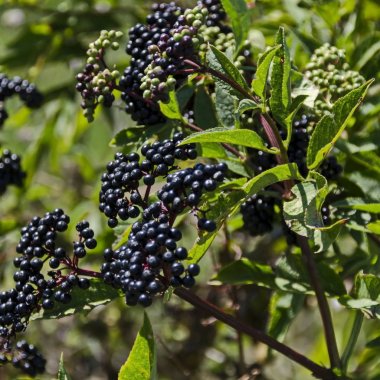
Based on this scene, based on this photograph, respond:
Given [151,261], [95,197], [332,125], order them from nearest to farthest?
[151,261] < [332,125] < [95,197]

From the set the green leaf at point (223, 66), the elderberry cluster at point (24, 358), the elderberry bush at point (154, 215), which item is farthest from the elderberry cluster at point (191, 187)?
the elderberry cluster at point (24, 358)

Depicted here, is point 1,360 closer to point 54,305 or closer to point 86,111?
point 54,305

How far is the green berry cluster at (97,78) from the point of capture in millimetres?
2434

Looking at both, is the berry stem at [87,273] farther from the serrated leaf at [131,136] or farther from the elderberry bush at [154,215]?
the serrated leaf at [131,136]

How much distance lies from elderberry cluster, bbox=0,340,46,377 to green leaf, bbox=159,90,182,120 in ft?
2.93

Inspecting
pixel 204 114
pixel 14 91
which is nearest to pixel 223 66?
pixel 204 114

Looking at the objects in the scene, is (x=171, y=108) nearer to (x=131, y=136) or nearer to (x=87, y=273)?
(x=131, y=136)

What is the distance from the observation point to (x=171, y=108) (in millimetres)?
2453

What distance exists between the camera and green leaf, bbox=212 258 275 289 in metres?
2.65

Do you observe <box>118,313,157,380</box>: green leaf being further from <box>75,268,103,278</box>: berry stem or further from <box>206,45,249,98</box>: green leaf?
<box>206,45,249,98</box>: green leaf

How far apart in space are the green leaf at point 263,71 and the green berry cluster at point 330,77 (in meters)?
0.40

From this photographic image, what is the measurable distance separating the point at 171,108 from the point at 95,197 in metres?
1.28

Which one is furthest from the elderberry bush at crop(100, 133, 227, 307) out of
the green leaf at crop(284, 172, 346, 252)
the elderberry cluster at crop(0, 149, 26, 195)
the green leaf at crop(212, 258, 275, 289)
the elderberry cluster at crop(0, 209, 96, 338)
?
the elderberry cluster at crop(0, 149, 26, 195)

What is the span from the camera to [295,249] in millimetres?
2811
